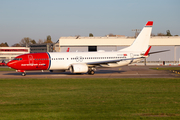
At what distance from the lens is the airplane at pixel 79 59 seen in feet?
115

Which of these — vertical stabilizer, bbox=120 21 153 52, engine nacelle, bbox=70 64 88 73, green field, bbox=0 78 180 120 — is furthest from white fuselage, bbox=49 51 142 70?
green field, bbox=0 78 180 120

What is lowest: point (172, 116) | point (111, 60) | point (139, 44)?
point (172, 116)

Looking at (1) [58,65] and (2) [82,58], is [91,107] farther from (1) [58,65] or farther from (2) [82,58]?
(2) [82,58]

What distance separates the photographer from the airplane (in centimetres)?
3512

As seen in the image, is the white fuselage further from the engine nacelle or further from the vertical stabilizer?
the engine nacelle

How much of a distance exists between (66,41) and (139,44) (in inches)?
1529

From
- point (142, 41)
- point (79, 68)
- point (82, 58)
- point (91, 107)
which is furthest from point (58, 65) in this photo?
point (91, 107)

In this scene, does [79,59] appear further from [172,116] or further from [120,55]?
[172,116]

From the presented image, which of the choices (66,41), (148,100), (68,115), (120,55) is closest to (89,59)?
(120,55)

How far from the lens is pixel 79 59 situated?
3675 centimetres

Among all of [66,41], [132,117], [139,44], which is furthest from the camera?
[66,41]

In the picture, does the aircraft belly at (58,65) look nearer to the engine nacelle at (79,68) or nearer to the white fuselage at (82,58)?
the white fuselage at (82,58)

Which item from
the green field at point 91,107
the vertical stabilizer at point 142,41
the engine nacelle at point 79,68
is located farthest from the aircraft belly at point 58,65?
the green field at point 91,107

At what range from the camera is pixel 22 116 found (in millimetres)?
11234
